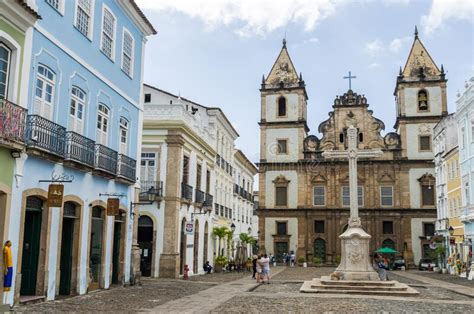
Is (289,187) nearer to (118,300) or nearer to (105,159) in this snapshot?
(105,159)

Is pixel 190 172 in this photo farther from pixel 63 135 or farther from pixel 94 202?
pixel 63 135

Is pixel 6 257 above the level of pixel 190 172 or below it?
below

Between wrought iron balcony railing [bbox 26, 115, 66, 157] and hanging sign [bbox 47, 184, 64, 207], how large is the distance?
0.96 m

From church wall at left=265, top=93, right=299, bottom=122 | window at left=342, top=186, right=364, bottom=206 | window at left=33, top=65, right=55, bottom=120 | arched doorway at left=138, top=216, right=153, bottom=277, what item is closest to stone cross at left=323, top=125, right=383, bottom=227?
arched doorway at left=138, top=216, right=153, bottom=277

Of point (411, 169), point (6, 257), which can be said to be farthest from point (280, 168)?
point (6, 257)

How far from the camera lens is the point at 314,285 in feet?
58.3

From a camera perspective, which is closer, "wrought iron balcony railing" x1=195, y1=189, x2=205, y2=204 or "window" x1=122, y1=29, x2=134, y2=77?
"window" x1=122, y1=29, x2=134, y2=77

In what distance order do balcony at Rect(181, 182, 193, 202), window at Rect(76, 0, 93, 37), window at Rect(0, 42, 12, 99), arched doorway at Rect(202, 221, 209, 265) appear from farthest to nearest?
arched doorway at Rect(202, 221, 209, 265), balcony at Rect(181, 182, 193, 202), window at Rect(76, 0, 93, 37), window at Rect(0, 42, 12, 99)

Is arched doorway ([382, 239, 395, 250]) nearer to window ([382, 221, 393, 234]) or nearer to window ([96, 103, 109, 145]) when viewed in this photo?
window ([382, 221, 393, 234])

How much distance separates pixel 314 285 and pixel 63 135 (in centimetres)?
972

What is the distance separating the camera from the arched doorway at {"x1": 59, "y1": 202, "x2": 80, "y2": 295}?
14.7m

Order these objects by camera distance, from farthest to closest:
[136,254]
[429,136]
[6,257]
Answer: [429,136], [136,254], [6,257]

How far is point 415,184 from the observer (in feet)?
150

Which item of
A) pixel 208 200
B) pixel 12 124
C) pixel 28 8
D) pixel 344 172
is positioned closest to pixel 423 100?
pixel 344 172
